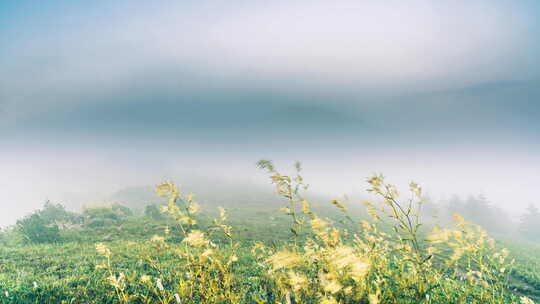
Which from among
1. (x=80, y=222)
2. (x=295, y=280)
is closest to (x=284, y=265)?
(x=295, y=280)

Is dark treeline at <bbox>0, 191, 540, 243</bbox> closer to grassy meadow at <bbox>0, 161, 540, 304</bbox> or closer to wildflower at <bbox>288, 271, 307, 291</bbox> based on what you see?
grassy meadow at <bbox>0, 161, 540, 304</bbox>

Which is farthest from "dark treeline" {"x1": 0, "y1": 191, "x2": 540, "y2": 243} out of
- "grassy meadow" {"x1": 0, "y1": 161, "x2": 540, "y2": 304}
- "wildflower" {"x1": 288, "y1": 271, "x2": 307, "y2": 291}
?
"wildflower" {"x1": 288, "y1": 271, "x2": 307, "y2": 291}

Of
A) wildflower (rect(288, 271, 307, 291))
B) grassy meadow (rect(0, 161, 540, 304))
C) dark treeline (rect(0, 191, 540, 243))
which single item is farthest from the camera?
dark treeline (rect(0, 191, 540, 243))

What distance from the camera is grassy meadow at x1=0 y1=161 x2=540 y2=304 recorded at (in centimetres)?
210

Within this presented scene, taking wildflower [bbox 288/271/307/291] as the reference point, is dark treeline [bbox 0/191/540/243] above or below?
below

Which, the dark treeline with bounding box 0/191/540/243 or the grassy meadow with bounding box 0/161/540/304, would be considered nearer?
the grassy meadow with bounding box 0/161/540/304

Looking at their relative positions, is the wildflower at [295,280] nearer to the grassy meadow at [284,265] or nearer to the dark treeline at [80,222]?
the grassy meadow at [284,265]

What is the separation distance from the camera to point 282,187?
2400mm

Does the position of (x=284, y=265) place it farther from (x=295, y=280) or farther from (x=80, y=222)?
(x=80, y=222)

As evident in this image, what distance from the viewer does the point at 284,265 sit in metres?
1.57

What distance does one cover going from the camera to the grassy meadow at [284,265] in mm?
2102

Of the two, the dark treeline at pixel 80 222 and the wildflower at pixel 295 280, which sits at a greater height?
the wildflower at pixel 295 280

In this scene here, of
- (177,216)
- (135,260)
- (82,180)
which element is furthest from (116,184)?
(177,216)

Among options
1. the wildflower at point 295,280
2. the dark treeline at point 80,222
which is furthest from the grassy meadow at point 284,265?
the dark treeline at point 80,222
